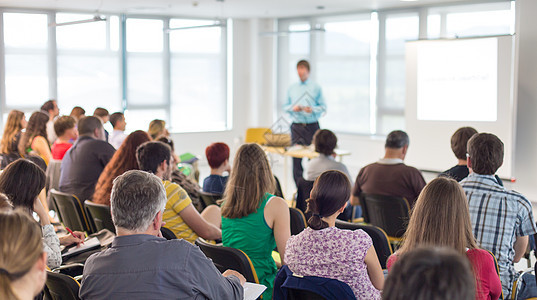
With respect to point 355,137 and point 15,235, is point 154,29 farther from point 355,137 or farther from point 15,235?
point 15,235

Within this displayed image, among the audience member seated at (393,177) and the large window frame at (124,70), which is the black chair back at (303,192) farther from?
the large window frame at (124,70)

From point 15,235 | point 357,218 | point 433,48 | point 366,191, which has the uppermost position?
point 433,48

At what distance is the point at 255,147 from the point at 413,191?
5.56 ft

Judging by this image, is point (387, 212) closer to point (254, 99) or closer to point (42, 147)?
point (42, 147)

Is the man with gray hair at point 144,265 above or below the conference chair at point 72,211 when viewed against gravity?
above

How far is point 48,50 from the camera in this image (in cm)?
995

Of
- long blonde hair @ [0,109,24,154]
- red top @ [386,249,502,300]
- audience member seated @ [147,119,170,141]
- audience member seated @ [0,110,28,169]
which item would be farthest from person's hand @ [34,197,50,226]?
audience member seated @ [147,119,170,141]

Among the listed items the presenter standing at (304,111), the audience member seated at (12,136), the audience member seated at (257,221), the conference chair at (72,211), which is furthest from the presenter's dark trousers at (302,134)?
the audience member seated at (257,221)

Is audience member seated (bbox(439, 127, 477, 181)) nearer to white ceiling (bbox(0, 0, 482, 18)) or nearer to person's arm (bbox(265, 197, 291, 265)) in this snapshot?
person's arm (bbox(265, 197, 291, 265))

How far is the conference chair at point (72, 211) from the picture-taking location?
4406 millimetres

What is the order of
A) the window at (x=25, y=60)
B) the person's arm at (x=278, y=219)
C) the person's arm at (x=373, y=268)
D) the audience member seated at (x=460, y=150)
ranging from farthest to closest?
the window at (x=25, y=60) → the audience member seated at (x=460, y=150) → the person's arm at (x=278, y=219) → the person's arm at (x=373, y=268)

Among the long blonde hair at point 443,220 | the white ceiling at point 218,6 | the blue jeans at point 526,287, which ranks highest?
the white ceiling at point 218,6

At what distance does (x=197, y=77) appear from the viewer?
11.6 meters

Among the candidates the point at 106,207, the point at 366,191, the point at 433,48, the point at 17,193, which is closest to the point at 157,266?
the point at 17,193
